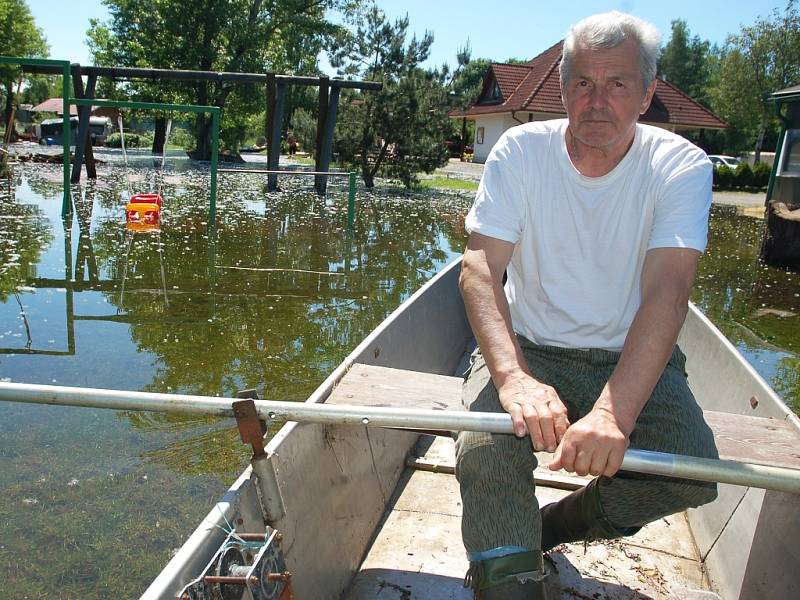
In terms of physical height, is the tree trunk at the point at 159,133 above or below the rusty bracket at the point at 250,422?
below

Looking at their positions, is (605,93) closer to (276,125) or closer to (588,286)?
(588,286)

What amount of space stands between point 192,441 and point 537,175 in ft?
7.91

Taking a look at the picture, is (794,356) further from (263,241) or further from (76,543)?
(263,241)

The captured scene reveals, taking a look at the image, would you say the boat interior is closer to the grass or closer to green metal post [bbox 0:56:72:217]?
green metal post [bbox 0:56:72:217]

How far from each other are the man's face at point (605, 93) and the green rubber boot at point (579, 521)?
104cm

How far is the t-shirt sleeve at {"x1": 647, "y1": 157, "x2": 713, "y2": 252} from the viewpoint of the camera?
2.06 m

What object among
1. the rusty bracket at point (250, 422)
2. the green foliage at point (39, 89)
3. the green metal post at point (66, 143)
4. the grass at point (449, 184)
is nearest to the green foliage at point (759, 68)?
the grass at point (449, 184)

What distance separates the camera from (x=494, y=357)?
200cm

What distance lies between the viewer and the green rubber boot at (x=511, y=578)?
1.79m

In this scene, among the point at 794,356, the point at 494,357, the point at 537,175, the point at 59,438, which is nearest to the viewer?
the point at 494,357

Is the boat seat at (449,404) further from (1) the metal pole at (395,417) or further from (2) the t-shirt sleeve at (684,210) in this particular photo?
(2) the t-shirt sleeve at (684,210)

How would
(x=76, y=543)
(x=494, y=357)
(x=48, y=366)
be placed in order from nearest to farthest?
(x=494, y=357), (x=76, y=543), (x=48, y=366)

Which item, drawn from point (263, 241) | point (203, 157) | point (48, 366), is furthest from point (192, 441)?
point (203, 157)

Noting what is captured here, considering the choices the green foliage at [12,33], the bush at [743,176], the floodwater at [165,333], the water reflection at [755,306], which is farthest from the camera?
the green foliage at [12,33]
